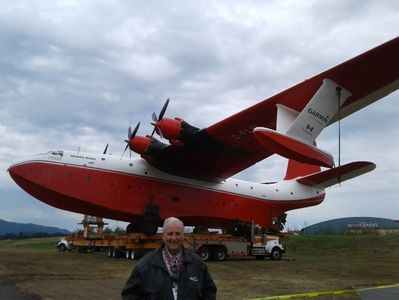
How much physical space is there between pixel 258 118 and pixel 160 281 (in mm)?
15249

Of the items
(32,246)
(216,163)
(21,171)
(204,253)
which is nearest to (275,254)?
(204,253)

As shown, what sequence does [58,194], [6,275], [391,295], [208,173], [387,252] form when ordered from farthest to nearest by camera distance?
[387,252] → [208,173] → [58,194] → [6,275] → [391,295]

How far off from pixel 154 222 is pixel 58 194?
4.39m

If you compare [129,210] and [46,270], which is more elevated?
[129,210]

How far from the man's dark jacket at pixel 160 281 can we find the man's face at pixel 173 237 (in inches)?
3.2

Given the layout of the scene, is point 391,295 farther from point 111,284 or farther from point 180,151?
point 180,151

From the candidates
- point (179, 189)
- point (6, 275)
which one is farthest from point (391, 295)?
point (179, 189)

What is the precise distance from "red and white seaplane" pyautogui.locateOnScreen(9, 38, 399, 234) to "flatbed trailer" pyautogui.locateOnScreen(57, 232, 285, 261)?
0.71 m

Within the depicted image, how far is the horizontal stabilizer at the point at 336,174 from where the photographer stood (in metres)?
22.2

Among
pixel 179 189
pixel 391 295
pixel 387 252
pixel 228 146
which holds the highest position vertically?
pixel 228 146

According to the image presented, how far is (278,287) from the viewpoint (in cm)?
1177

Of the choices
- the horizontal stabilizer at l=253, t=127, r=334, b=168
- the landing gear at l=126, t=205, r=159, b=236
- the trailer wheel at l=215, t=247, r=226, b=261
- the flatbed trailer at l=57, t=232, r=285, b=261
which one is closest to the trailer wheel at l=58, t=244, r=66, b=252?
the flatbed trailer at l=57, t=232, r=285, b=261

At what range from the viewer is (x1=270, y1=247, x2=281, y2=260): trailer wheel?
23.8 m

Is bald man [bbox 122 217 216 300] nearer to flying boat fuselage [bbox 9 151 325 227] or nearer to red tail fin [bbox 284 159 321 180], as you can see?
flying boat fuselage [bbox 9 151 325 227]
